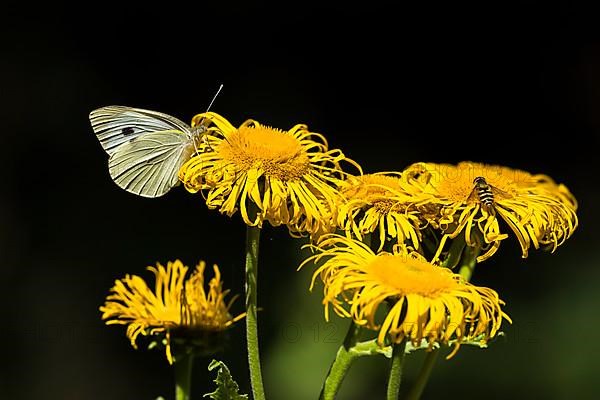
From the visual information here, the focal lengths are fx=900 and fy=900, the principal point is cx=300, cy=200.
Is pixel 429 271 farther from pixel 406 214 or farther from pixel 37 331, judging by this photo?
pixel 37 331

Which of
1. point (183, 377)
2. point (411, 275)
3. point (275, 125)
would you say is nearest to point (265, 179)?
point (411, 275)

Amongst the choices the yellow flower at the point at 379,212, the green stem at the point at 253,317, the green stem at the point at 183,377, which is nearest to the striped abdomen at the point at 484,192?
the yellow flower at the point at 379,212

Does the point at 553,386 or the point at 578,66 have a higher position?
the point at 578,66

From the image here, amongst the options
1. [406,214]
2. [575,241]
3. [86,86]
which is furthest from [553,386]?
[86,86]

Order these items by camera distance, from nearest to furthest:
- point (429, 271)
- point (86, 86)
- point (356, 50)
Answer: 1. point (429, 271)
2. point (86, 86)
3. point (356, 50)

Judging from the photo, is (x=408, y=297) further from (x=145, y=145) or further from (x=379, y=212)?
(x=145, y=145)

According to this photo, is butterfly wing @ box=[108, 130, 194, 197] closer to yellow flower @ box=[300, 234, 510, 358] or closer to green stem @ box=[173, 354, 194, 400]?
green stem @ box=[173, 354, 194, 400]
